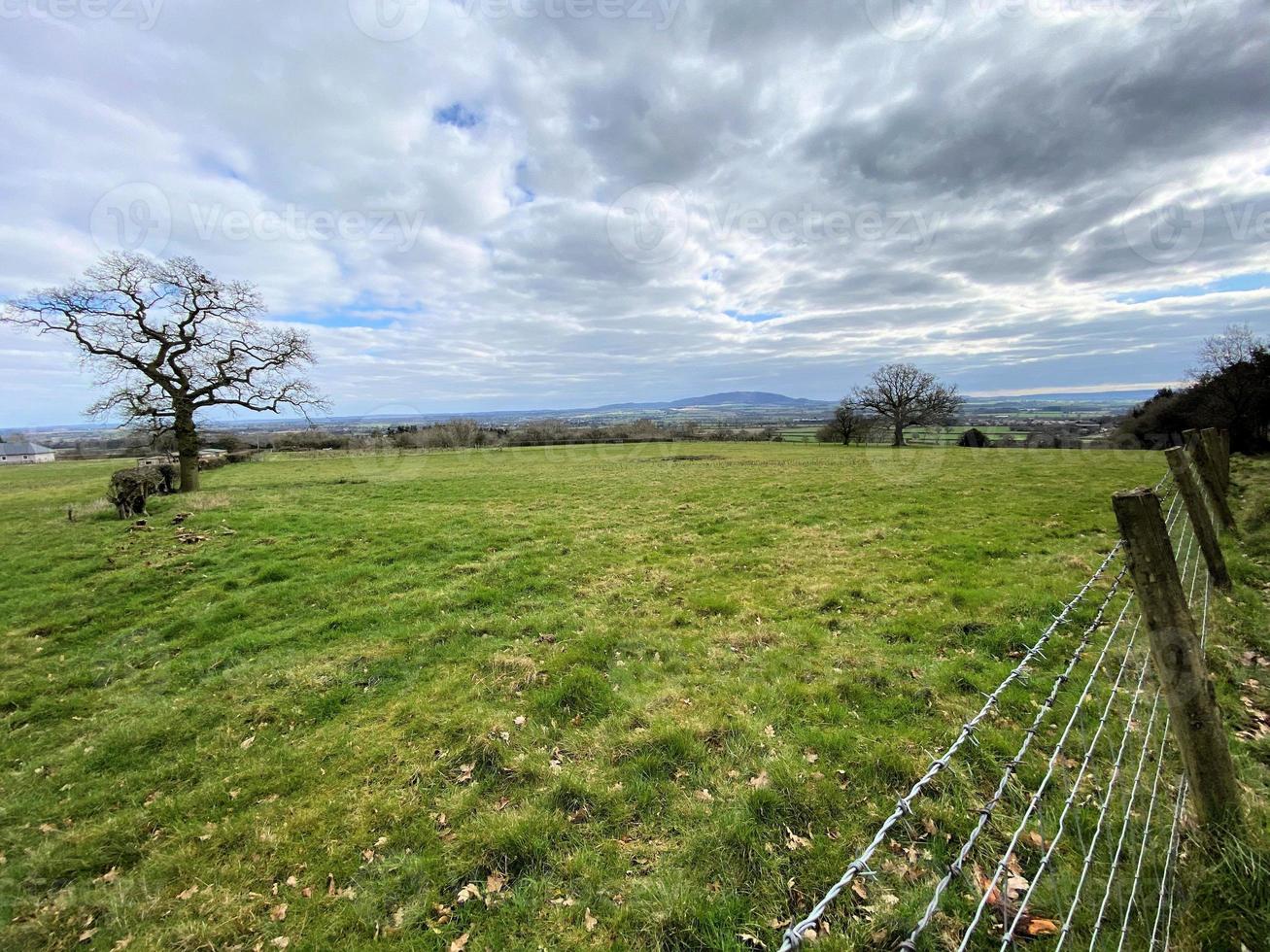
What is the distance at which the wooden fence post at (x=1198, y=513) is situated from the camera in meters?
5.77

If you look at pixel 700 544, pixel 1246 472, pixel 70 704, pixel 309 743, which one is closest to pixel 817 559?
pixel 700 544

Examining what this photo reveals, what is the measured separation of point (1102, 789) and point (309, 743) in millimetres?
7600

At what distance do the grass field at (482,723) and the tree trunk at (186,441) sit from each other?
875cm

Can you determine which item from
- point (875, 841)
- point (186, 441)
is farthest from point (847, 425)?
point (875, 841)

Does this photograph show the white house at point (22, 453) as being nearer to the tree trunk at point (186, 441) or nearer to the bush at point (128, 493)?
the tree trunk at point (186, 441)

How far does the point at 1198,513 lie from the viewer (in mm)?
6246

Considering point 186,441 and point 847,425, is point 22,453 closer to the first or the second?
point 186,441

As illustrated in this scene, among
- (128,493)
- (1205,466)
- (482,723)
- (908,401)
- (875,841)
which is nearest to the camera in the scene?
(875,841)

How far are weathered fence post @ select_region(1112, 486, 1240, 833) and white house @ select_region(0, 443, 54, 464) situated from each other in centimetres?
13158

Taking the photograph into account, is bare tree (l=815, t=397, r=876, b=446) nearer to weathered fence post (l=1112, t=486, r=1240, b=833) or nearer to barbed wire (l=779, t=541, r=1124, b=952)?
barbed wire (l=779, t=541, r=1124, b=952)

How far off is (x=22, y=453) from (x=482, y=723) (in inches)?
5477

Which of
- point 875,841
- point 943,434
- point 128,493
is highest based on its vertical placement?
point 943,434

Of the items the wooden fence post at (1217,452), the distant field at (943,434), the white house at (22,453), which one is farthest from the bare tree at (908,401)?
the white house at (22,453)

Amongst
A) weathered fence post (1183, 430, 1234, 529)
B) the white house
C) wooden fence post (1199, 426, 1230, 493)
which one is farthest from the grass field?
the white house
